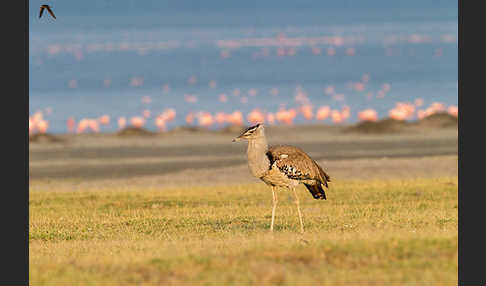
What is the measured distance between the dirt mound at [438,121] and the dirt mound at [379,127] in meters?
1.02

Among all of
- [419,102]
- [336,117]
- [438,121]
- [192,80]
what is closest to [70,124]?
[336,117]

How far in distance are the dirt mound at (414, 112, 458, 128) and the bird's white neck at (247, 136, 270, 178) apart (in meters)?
44.2

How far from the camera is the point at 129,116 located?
89500mm

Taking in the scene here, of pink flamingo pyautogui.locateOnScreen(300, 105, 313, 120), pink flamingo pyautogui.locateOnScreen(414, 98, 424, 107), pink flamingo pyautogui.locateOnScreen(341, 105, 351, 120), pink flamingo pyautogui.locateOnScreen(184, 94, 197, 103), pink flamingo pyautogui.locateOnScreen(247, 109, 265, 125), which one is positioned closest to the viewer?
pink flamingo pyautogui.locateOnScreen(247, 109, 265, 125)

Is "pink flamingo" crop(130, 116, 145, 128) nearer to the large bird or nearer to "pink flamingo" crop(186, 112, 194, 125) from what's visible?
"pink flamingo" crop(186, 112, 194, 125)

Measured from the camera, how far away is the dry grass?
15039 millimetres

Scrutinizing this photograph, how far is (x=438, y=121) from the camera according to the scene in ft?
212

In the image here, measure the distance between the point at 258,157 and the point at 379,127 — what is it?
43265 millimetres

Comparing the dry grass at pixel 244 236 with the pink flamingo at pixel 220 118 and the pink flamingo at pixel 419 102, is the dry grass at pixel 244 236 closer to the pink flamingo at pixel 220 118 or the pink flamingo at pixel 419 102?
the pink flamingo at pixel 220 118

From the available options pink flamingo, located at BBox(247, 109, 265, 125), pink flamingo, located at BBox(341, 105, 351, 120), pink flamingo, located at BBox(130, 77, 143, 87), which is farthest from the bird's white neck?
pink flamingo, located at BBox(130, 77, 143, 87)

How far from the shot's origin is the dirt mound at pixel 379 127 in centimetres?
6252

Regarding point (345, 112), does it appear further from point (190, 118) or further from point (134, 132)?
point (134, 132)

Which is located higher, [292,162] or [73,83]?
[73,83]

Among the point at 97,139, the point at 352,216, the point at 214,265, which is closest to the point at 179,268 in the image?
the point at 214,265
